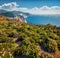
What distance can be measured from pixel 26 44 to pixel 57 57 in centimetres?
333

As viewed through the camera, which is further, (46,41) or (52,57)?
(46,41)

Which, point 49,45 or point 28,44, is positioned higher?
point 28,44

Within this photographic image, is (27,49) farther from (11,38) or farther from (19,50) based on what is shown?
(11,38)

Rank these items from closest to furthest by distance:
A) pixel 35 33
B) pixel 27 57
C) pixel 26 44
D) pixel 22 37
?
pixel 27 57
pixel 26 44
pixel 22 37
pixel 35 33

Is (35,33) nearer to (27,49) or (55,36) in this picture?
(55,36)

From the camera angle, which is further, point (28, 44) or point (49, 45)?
point (49, 45)

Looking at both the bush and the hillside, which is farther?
the bush

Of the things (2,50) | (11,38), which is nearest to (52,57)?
(2,50)

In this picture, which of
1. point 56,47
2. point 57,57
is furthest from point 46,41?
point 57,57

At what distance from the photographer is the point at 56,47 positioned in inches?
883

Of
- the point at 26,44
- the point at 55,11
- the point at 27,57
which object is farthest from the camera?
the point at 55,11

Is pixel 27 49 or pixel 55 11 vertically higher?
pixel 27 49

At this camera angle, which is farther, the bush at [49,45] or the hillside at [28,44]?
the bush at [49,45]

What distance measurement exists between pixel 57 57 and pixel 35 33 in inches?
252
